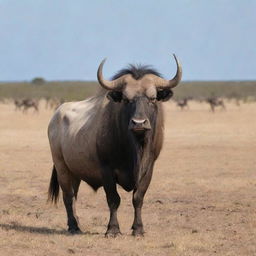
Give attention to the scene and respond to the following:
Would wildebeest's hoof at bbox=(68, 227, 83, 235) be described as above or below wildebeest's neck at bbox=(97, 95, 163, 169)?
below

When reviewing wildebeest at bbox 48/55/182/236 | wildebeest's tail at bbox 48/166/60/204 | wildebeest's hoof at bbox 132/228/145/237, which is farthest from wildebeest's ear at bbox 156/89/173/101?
wildebeest's tail at bbox 48/166/60/204

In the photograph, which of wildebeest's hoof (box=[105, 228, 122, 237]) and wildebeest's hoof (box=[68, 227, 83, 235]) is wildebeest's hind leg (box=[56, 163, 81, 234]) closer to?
wildebeest's hoof (box=[68, 227, 83, 235])

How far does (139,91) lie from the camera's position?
30.8ft

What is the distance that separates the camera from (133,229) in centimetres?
975

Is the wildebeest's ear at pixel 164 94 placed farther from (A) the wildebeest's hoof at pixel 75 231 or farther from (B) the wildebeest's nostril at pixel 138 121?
(A) the wildebeest's hoof at pixel 75 231

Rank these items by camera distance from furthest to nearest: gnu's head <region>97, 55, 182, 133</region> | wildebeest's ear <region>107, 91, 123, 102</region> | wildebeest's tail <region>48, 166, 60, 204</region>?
wildebeest's tail <region>48, 166, 60, 204</region>
wildebeest's ear <region>107, 91, 123, 102</region>
gnu's head <region>97, 55, 182, 133</region>

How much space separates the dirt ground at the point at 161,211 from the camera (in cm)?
900

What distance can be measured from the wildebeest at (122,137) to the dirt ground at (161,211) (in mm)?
593

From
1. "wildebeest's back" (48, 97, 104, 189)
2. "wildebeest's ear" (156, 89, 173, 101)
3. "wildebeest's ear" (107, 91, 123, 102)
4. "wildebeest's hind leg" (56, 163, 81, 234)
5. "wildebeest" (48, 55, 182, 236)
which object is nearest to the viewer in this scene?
"wildebeest" (48, 55, 182, 236)

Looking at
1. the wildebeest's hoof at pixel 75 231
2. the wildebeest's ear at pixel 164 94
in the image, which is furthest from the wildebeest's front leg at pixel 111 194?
the wildebeest's ear at pixel 164 94

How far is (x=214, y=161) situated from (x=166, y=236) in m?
9.90

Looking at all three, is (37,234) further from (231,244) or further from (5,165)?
(5,165)

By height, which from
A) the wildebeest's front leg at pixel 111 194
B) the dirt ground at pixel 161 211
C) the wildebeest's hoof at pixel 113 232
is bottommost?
the dirt ground at pixel 161 211

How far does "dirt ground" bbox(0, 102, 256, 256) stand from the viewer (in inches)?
354
